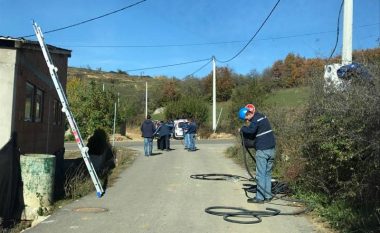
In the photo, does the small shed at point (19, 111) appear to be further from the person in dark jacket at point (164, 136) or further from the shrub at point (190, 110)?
the shrub at point (190, 110)

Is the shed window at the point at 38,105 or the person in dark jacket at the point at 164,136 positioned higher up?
the shed window at the point at 38,105

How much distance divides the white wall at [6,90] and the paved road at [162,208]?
2.39 meters

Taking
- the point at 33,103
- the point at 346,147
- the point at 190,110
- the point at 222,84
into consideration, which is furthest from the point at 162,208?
the point at 222,84

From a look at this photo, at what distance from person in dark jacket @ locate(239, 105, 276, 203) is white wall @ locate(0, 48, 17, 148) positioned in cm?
517

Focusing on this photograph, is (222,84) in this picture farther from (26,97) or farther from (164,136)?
(26,97)

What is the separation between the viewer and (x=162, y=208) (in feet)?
34.0

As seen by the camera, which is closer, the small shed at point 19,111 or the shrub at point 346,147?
the shrub at point 346,147

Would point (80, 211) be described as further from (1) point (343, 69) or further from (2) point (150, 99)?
(2) point (150, 99)

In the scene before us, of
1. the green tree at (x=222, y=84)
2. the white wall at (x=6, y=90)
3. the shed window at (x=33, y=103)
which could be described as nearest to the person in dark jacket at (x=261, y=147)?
the white wall at (x=6, y=90)

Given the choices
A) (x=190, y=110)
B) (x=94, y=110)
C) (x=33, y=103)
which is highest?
(x=190, y=110)

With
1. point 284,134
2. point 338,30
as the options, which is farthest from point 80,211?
point 338,30

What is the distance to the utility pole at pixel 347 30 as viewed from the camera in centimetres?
1210

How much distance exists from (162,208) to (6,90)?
4.58 metres

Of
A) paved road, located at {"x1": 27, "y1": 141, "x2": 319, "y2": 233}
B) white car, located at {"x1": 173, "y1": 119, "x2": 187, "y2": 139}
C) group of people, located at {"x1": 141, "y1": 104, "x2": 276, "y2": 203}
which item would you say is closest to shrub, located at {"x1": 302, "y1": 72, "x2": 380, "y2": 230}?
group of people, located at {"x1": 141, "y1": 104, "x2": 276, "y2": 203}
